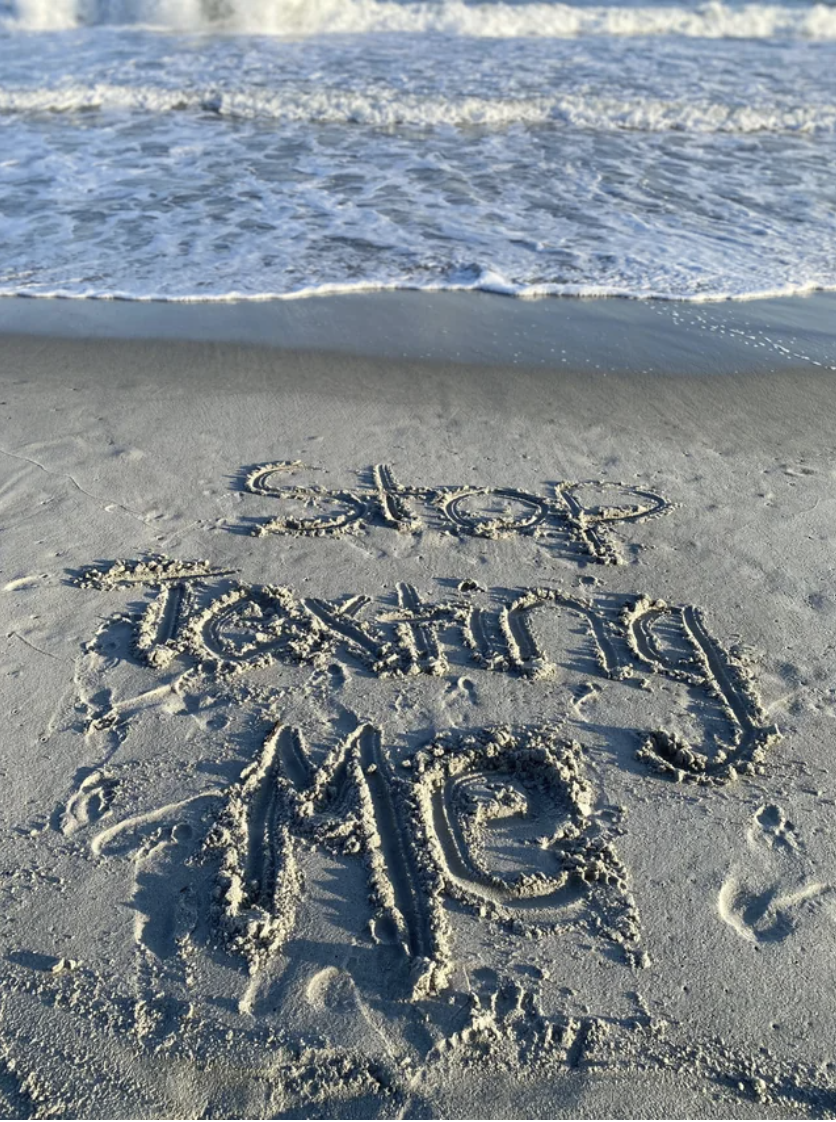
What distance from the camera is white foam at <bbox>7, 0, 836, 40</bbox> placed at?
15383 millimetres

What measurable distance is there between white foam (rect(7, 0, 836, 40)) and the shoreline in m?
11.3

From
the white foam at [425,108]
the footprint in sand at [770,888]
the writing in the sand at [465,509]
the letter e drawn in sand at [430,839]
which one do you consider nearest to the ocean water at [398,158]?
the white foam at [425,108]

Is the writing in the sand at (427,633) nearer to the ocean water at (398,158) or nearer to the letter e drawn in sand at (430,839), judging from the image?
the letter e drawn in sand at (430,839)

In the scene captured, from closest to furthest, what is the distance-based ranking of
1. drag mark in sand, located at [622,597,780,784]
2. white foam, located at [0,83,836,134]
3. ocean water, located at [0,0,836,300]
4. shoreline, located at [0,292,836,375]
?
drag mark in sand, located at [622,597,780,784] < shoreline, located at [0,292,836,375] < ocean water, located at [0,0,836,300] < white foam, located at [0,83,836,134]

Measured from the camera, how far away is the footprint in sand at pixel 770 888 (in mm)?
2377

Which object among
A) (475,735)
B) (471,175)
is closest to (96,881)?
(475,735)

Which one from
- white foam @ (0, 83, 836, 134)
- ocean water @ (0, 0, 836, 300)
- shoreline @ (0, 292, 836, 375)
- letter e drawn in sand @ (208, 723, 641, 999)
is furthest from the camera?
white foam @ (0, 83, 836, 134)

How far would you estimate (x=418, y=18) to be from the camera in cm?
1597

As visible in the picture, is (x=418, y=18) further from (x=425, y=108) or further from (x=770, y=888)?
(x=770, y=888)

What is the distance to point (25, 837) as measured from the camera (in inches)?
99.5

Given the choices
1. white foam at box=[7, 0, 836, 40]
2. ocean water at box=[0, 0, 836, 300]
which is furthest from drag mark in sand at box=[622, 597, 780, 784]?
white foam at box=[7, 0, 836, 40]

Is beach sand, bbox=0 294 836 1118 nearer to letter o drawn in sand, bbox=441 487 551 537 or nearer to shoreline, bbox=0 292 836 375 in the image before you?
letter o drawn in sand, bbox=441 487 551 537

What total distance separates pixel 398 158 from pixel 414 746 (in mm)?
7384

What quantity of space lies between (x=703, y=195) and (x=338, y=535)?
5.79m
